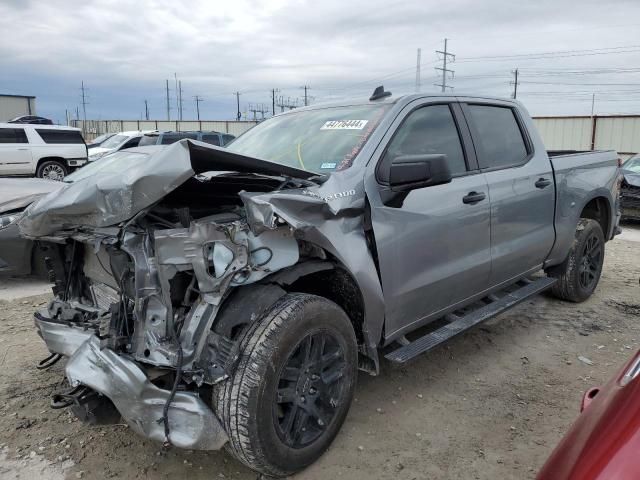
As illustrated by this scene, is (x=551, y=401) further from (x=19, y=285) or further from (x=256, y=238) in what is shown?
(x=19, y=285)

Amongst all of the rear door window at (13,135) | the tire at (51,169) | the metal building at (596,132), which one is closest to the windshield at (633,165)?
the metal building at (596,132)

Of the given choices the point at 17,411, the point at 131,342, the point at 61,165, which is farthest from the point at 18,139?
the point at 131,342

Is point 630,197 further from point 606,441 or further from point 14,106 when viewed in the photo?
point 14,106

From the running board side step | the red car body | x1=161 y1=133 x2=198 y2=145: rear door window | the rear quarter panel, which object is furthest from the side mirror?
x1=161 y1=133 x2=198 y2=145: rear door window

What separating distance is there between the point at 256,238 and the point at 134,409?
92 centimetres

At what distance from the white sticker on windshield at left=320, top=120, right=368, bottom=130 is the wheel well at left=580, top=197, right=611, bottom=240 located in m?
3.13

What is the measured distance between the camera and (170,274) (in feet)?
7.98

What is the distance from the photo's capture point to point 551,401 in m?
3.55

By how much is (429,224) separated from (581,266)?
284 cm

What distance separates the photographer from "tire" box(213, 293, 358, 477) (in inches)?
94.7

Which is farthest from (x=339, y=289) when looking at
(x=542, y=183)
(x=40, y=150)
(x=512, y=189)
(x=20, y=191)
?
(x=40, y=150)

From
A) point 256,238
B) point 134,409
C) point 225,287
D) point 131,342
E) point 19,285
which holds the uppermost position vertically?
point 256,238

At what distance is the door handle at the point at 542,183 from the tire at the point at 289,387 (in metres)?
2.40

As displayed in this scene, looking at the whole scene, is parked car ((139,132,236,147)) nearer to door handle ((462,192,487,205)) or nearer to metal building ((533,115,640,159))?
metal building ((533,115,640,159))
